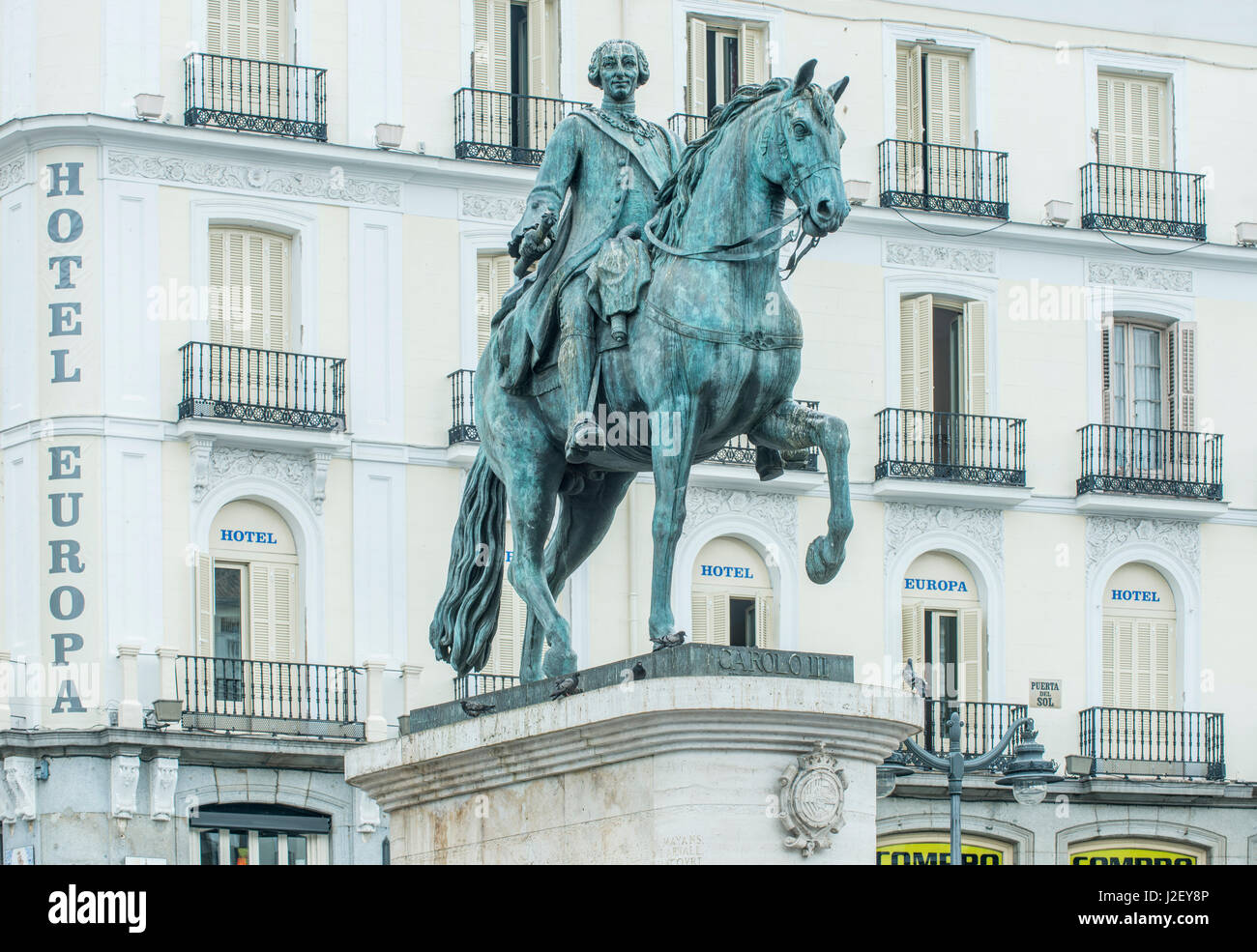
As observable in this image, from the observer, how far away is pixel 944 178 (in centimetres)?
3631

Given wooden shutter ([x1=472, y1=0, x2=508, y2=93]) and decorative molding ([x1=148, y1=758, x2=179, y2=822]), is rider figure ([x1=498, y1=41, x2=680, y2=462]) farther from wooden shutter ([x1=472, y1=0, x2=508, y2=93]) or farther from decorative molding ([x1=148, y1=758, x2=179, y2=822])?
wooden shutter ([x1=472, y1=0, x2=508, y2=93])

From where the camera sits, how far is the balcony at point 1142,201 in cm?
3694

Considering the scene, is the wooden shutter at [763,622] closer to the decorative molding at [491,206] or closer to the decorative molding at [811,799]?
the decorative molding at [491,206]

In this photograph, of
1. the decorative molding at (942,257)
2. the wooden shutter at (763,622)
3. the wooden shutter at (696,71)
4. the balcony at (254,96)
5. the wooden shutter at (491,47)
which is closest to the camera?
the balcony at (254,96)

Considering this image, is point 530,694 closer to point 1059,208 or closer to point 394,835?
point 394,835

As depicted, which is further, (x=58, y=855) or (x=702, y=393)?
(x=58, y=855)

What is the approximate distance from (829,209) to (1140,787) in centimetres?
2374

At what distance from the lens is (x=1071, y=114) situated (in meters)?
37.3

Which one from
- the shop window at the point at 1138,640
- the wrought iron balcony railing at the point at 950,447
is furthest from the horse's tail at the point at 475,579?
the shop window at the point at 1138,640

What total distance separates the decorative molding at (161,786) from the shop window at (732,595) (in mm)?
6752

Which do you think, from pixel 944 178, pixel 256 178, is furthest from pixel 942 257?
pixel 256 178

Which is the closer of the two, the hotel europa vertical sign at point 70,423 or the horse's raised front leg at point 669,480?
the horse's raised front leg at point 669,480

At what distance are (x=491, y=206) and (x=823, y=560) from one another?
21.4 meters
